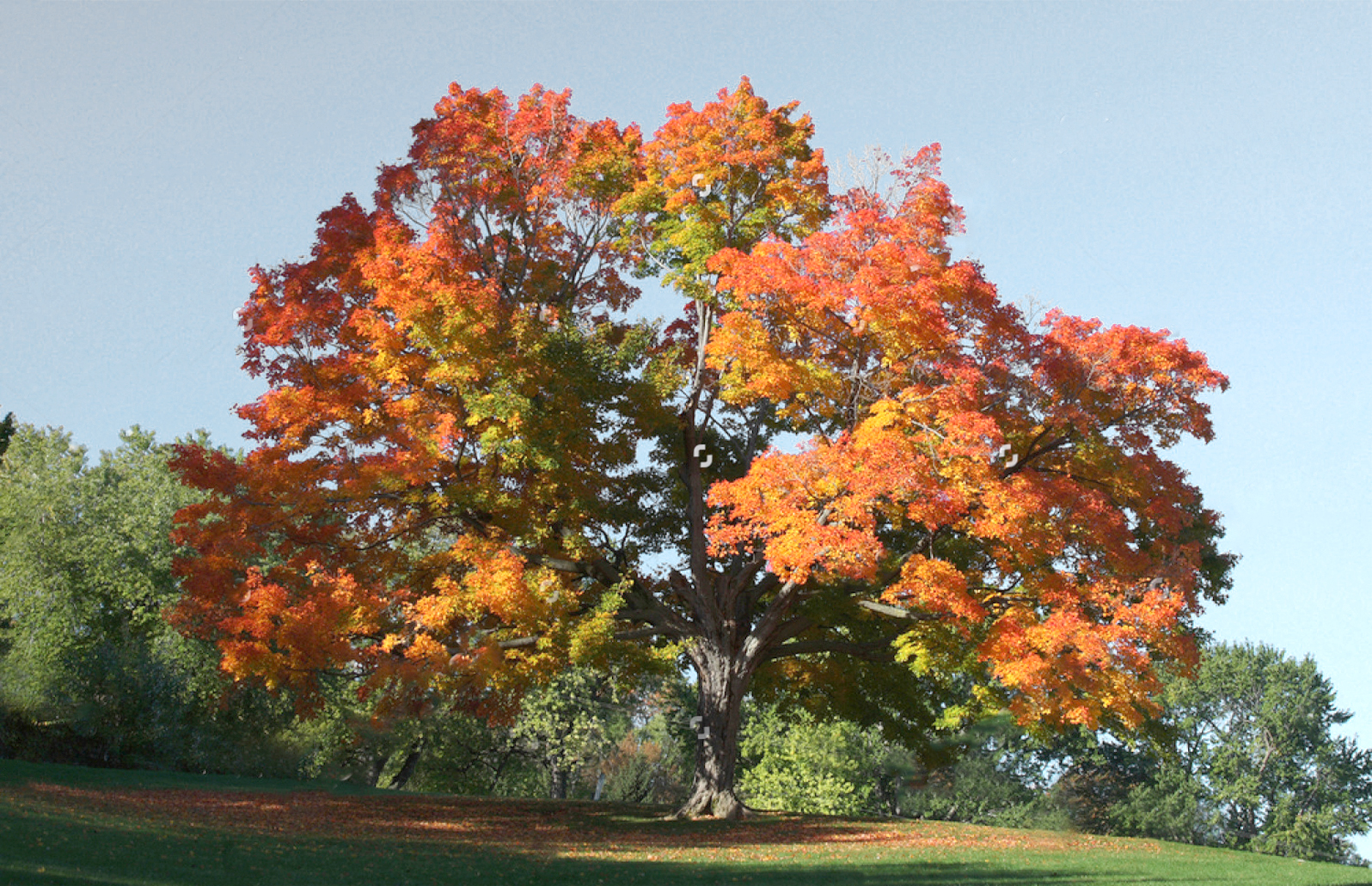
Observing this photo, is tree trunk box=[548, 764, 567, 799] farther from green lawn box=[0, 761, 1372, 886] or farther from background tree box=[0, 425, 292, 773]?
green lawn box=[0, 761, 1372, 886]

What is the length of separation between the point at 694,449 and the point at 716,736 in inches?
258

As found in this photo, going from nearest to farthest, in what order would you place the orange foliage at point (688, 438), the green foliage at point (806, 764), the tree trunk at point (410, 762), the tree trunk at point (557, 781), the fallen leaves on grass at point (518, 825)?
the fallen leaves on grass at point (518, 825)
the orange foliage at point (688, 438)
the tree trunk at point (557, 781)
the tree trunk at point (410, 762)
the green foliage at point (806, 764)

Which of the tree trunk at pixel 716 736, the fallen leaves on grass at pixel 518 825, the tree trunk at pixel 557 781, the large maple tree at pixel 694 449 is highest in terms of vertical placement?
the large maple tree at pixel 694 449

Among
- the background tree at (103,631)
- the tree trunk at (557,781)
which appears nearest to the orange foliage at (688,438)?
the background tree at (103,631)

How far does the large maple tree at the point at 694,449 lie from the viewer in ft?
64.2

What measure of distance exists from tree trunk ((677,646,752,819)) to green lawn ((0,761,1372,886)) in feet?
3.38

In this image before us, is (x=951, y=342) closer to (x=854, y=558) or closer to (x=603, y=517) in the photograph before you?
(x=854, y=558)

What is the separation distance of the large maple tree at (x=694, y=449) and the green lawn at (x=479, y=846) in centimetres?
253

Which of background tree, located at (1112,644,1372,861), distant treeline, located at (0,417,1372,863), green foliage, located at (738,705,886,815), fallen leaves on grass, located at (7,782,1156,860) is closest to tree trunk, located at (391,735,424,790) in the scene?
distant treeline, located at (0,417,1372,863)

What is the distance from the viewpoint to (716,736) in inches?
913

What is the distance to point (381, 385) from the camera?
877 inches

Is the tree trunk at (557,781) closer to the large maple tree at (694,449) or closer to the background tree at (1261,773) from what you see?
the large maple tree at (694,449)

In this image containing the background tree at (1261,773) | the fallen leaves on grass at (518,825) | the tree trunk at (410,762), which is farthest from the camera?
the background tree at (1261,773)

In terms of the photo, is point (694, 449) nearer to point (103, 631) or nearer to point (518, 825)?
point (518, 825)
